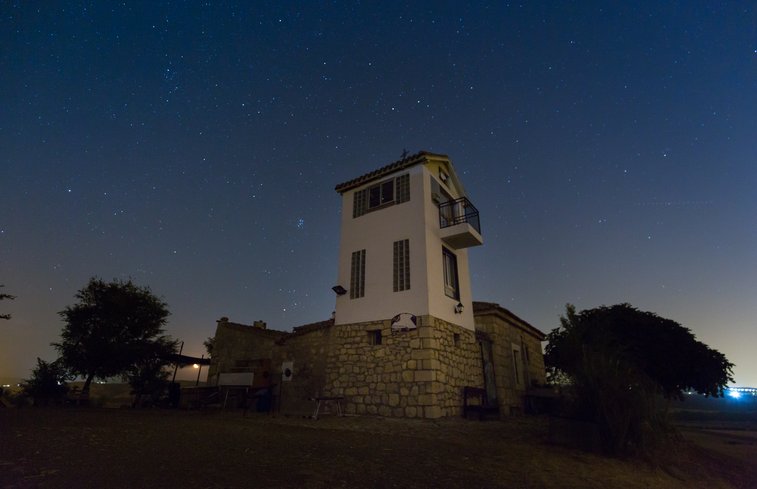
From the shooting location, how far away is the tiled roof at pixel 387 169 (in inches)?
554

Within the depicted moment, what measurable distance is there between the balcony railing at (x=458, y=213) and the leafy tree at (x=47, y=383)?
707 inches

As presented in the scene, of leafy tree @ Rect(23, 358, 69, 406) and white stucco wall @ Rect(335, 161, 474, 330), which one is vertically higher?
white stucco wall @ Rect(335, 161, 474, 330)

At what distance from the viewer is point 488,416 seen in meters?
12.3

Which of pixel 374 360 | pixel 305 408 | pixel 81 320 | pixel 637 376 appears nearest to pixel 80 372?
pixel 81 320

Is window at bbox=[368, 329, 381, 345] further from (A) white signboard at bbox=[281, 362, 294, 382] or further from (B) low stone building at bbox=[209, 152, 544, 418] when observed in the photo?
(A) white signboard at bbox=[281, 362, 294, 382]

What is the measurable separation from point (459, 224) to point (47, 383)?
19.0 meters

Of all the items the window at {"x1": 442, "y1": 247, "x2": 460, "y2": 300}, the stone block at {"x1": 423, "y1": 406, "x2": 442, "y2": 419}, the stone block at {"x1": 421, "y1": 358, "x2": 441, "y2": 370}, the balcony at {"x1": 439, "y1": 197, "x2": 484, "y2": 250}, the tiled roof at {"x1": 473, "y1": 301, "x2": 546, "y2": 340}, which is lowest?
the stone block at {"x1": 423, "y1": 406, "x2": 442, "y2": 419}

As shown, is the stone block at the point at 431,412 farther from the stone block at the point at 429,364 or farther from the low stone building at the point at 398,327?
the stone block at the point at 429,364

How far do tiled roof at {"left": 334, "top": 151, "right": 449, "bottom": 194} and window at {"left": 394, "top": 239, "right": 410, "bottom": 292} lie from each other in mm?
3323

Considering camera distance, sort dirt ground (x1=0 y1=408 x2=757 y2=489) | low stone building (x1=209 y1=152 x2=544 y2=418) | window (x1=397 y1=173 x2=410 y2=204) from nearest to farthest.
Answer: dirt ground (x1=0 y1=408 x2=757 y2=489), low stone building (x1=209 y1=152 x2=544 y2=418), window (x1=397 y1=173 x2=410 y2=204)

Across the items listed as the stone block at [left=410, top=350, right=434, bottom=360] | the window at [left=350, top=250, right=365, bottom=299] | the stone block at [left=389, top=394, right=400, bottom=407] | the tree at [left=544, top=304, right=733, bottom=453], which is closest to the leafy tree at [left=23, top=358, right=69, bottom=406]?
the window at [left=350, top=250, right=365, bottom=299]

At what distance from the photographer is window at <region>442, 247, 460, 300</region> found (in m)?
13.6

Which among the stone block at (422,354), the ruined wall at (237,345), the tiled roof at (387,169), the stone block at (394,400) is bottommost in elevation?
the stone block at (394,400)

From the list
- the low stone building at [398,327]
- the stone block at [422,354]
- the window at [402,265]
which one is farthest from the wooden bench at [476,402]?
the window at [402,265]
